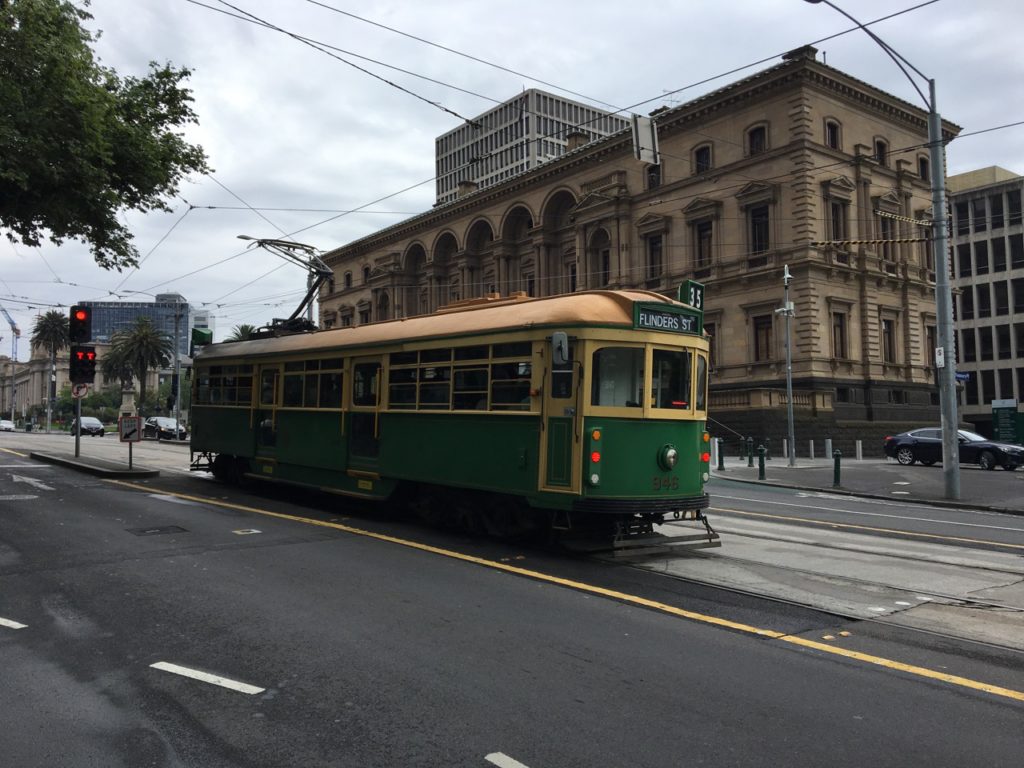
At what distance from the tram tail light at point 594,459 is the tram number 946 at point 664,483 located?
28.9 inches

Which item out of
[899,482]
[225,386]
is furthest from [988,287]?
[225,386]

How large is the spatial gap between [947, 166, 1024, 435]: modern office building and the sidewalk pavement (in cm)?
3880

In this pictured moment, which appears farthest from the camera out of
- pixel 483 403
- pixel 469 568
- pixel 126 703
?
pixel 483 403

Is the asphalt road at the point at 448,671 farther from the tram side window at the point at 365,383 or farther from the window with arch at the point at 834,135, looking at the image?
the window with arch at the point at 834,135

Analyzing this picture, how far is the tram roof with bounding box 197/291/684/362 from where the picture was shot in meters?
9.09

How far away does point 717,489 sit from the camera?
1936 centimetres

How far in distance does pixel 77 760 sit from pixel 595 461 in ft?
19.2

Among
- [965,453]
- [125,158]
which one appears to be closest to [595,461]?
[125,158]

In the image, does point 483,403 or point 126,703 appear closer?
point 126,703

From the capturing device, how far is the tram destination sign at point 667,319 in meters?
9.12

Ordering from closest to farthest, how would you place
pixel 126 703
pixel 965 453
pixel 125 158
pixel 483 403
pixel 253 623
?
pixel 126 703 → pixel 253 623 → pixel 483 403 → pixel 125 158 → pixel 965 453

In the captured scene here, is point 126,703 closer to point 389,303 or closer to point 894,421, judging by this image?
point 894,421

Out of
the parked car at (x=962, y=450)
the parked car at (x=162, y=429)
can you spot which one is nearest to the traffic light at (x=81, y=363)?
the parked car at (x=162, y=429)

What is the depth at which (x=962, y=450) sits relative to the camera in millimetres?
26797
